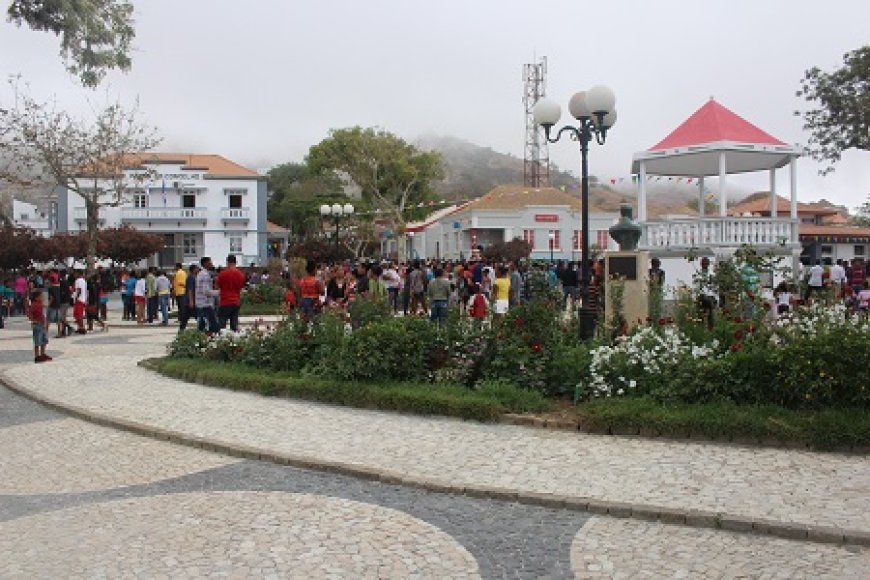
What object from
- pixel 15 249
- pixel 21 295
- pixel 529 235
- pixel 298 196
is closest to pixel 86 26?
pixel 21 295

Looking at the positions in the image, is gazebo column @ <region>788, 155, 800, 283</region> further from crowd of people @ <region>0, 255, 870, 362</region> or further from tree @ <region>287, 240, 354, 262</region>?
tree @ <region>287, 240, 354, 262</region>

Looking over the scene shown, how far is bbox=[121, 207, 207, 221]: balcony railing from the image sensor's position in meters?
57.8

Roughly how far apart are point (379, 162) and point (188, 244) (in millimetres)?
15901

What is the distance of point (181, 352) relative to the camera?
13.6m

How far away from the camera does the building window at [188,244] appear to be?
5925 cm

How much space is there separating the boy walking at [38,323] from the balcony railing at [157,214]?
44.8 m

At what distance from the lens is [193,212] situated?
58.3 m

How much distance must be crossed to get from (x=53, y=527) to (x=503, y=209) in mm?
48817

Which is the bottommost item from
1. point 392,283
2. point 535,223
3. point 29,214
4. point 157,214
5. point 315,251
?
point 392,283

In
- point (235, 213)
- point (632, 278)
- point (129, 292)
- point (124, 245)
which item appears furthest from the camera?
point (235, 213)

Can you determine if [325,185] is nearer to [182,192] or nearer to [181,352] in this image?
[182,192]

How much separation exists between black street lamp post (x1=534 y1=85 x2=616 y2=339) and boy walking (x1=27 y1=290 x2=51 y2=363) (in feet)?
31.8

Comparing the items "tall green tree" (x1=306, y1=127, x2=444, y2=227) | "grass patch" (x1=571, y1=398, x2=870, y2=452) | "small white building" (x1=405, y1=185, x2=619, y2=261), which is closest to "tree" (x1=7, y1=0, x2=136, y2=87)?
"grass patch" (x1=571, y1=398, x2=870, y2=452)

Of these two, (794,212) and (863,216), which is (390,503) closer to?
(794,212)
